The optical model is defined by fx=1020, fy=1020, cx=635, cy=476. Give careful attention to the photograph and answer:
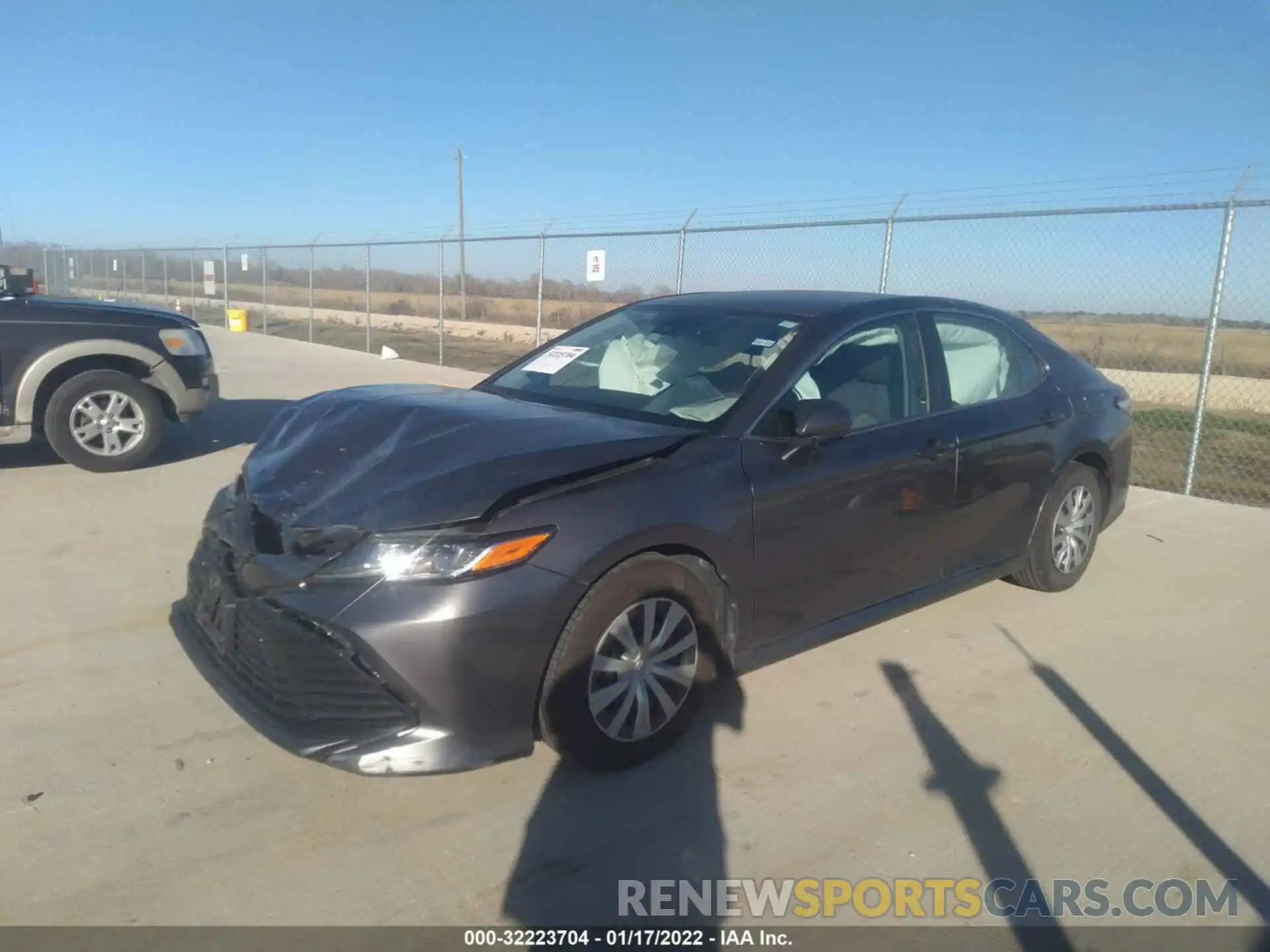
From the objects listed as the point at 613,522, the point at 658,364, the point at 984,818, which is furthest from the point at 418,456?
the point at 984,818

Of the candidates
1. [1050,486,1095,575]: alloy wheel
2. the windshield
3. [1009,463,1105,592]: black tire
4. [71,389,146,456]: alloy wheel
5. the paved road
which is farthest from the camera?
[71,389,146,456]: alloy wheel

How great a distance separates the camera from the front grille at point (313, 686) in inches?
119

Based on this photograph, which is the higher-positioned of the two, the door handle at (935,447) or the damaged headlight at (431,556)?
the door handle at (935,447)

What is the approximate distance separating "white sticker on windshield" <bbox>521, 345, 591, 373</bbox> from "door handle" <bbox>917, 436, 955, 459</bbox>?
160 centimetres

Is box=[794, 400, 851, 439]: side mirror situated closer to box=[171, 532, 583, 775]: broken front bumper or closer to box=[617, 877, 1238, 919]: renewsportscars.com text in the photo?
box=[171, 532, 583, 775]: broken front bumper

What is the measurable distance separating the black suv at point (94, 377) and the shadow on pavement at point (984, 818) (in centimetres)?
604

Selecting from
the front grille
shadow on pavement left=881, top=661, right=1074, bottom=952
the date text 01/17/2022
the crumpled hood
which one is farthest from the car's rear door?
the front grille

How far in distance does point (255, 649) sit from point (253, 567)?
273mm

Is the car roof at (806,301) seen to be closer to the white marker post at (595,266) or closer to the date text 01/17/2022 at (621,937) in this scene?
the date text 01/17/2022 at (621,937)

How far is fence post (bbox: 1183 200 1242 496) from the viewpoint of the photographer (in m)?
7.56

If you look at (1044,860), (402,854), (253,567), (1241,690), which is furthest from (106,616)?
(1241,690)

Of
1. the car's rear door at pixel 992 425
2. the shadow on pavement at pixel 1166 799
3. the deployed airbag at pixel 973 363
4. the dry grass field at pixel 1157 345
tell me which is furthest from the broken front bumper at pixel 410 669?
the dry grass field at pixel 1157 345

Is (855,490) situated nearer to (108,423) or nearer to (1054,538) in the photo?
(1054,538)

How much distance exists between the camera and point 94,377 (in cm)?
753
